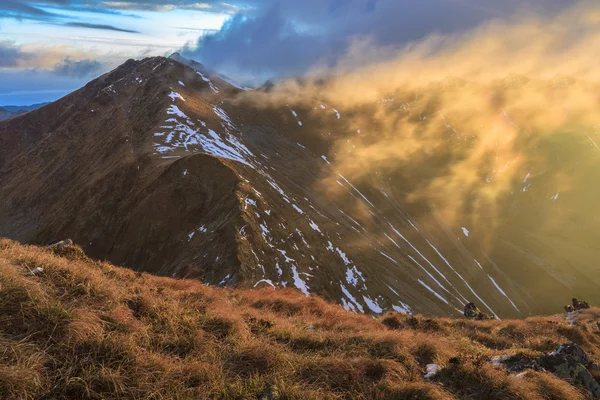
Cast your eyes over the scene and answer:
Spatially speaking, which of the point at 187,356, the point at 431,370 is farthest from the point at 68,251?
the point at 431,370

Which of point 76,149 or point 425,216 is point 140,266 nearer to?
→ point 76,149

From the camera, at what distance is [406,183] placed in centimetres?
15512

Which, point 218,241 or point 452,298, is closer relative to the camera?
point 218,241

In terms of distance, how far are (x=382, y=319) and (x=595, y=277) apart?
17669 cm

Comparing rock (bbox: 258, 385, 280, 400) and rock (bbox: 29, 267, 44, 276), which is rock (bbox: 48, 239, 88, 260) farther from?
rock (bbox: 258, 385, 280, 400)

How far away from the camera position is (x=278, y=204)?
65062 mm

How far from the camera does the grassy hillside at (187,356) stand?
522 centimetres

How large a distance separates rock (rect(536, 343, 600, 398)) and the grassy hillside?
246 mm

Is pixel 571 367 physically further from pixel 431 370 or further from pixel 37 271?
pixel 37 271

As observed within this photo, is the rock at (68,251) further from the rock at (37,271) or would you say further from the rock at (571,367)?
the rock at (571,367)

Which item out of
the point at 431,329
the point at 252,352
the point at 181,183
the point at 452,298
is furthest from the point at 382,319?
the point at 452,298

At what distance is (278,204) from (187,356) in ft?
193

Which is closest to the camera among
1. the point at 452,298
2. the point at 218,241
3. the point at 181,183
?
the point at 218,241

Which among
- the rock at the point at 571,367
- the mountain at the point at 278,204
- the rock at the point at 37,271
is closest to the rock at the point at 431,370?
the rock at the point at 571,367
